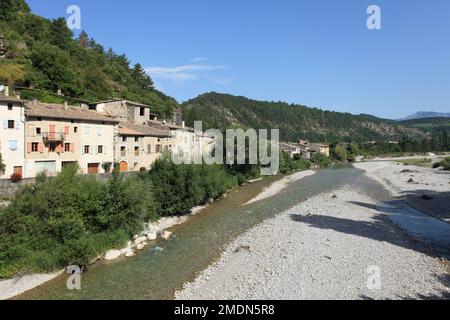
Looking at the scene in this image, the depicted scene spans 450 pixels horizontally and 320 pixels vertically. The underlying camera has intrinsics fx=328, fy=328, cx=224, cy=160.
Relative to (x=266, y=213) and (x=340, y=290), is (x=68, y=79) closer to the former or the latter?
(x=266, y=213)

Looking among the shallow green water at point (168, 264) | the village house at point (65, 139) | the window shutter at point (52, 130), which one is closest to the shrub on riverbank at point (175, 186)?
the shallow green water at point (168, 264)

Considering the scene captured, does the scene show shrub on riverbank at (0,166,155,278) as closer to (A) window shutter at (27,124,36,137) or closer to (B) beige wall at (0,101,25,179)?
(B) beige wall at (0,101,25,179)

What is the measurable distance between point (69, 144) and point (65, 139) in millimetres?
736

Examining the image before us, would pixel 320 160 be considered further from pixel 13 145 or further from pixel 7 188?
pixel 7 188

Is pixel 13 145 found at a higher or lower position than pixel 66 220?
higher

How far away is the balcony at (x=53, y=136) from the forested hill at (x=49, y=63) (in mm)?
17162

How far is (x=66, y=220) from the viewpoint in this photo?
20.1 metres

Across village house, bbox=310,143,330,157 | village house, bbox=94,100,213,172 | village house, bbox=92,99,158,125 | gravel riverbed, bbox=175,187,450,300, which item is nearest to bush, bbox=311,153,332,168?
village house, bbox=310,143,330,157

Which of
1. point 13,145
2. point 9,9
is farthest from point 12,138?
point 9,9

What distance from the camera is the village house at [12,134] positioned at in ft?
100

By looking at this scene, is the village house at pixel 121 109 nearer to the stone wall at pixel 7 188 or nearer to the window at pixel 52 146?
the window at pixel 52 146

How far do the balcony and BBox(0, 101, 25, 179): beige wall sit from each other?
2046mm
